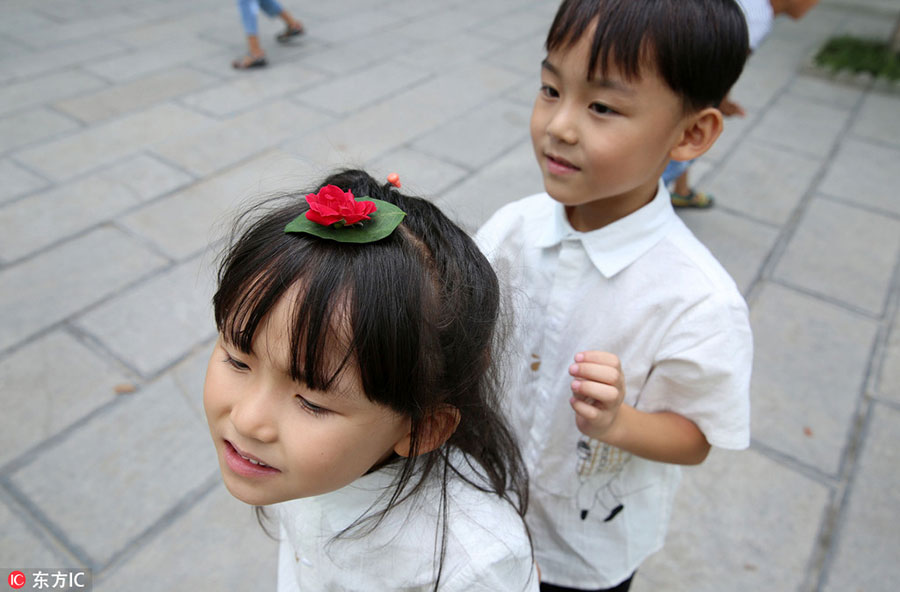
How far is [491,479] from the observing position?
968mm

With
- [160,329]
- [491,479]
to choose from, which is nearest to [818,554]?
[491,479]

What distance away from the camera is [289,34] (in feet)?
15.7

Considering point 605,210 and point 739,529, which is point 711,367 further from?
point 739,529

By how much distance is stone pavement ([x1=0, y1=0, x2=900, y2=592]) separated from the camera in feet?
5.91

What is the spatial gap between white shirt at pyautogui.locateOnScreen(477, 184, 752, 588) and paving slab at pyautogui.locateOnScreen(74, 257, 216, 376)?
1.53m

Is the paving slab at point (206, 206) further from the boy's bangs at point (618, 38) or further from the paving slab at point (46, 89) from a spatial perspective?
the boy's bangs at point (618, 38)

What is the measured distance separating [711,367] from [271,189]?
2.56 meters

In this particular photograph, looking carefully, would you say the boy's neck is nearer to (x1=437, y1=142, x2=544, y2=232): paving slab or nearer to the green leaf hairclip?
the green leaf hairclip

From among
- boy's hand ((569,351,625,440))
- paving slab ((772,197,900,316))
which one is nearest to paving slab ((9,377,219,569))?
boy's hand ((569,351,625,440))

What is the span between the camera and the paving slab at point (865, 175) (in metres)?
3.40

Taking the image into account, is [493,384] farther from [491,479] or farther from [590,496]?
[590,496]

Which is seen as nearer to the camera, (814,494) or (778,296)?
(814,494)

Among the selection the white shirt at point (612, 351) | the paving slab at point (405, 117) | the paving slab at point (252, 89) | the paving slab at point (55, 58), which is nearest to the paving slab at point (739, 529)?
the white shirt at point (612, 351)

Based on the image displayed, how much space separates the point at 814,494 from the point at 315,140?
2908 millimetres
